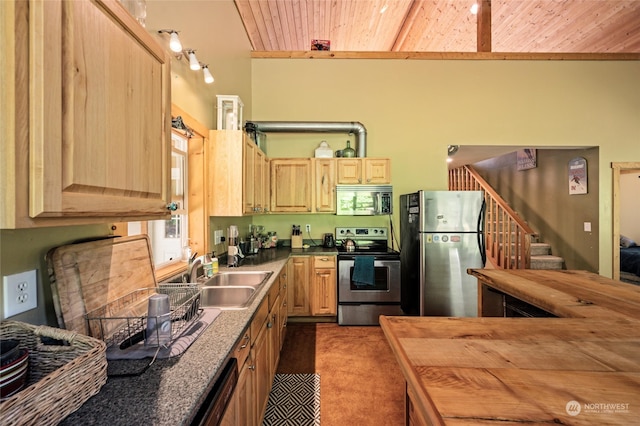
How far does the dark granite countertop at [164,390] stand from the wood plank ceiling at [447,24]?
3512mm

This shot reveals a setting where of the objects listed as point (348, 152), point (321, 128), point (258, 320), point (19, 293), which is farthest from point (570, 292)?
point (321, 128)

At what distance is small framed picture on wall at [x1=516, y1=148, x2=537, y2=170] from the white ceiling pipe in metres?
3.54

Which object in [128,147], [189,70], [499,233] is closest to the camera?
[128,147]

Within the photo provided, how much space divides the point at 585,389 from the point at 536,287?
1.02 meters

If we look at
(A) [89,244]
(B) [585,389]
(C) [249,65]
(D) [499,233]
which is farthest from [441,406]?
(D) [499,233]

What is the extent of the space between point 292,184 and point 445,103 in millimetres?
2584

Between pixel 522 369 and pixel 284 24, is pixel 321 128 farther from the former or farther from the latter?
pixel 522 369

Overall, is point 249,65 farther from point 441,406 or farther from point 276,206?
point 441,406

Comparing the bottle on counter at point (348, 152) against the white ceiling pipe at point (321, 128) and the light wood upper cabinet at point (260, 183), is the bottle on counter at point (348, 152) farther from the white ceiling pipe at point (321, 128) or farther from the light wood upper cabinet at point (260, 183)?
the light wood upper cabinet at point (260, 183)

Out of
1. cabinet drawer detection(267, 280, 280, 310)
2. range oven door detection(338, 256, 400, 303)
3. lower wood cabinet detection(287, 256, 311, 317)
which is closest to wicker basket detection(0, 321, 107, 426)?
cabinet drawer detection(267, 280, 280, 310)

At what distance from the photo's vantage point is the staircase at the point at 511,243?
4.20 meters

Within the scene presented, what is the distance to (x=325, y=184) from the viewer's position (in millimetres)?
3531

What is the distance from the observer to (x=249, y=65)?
363 centimetres

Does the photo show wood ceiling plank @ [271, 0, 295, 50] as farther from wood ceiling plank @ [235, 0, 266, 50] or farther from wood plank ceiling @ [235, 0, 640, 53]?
wood ceiling plank @ [235, 0, 266, 50]
